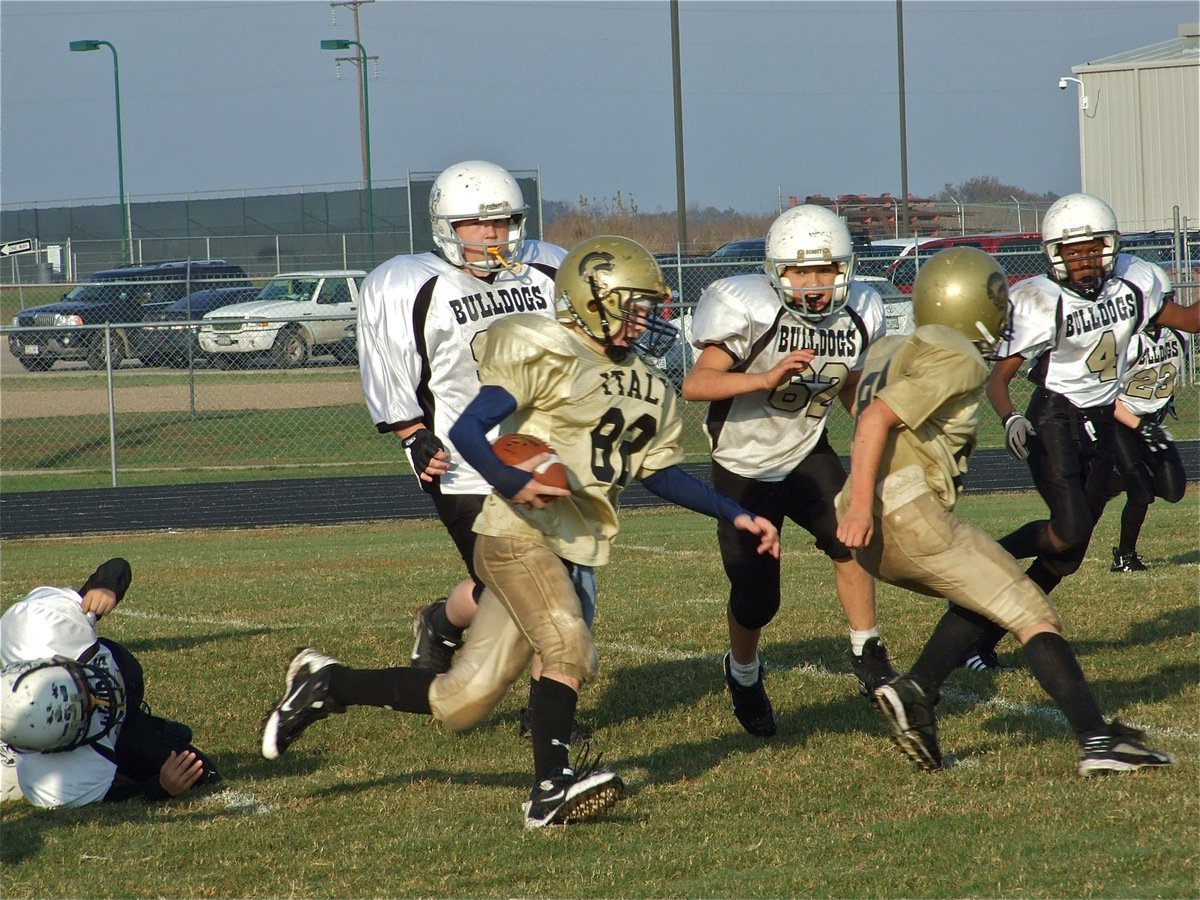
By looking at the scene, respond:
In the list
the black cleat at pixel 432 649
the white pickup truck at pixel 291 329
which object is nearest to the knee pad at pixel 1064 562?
the black cleat at pixel 432 649

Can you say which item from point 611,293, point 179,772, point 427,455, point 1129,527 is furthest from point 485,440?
point 1129,527

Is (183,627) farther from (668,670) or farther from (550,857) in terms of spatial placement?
(550,857)

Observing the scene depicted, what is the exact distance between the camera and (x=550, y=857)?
371 centimetres

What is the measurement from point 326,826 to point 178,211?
109 feet

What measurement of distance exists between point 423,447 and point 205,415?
1306 cm

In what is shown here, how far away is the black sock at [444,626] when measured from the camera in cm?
527

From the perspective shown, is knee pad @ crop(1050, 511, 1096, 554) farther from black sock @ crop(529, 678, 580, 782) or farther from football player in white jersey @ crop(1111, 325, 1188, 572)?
black sock @ crop(529, 678, 580, 782)

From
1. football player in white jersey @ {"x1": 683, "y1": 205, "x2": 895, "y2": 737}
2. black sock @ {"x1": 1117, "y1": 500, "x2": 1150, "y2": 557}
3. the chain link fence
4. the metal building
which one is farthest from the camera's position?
the metal building

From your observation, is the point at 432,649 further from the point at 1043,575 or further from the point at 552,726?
the point at 1043,575

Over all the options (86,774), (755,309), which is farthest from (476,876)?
(755,309)

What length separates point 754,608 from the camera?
16.3ft

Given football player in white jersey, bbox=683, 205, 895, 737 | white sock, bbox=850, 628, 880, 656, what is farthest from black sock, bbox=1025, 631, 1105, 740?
white sock, bbox=850, 628, 880, 656

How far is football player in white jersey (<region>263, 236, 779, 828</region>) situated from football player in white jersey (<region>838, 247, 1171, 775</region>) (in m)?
0.36

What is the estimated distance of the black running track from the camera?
41.0 feet
